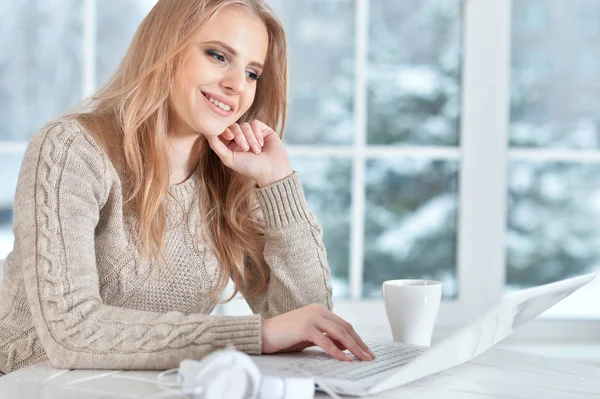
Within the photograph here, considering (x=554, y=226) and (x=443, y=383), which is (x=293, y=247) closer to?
(x=443, y=383)

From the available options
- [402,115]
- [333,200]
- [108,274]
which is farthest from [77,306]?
[402,115]

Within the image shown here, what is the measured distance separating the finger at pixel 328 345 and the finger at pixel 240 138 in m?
0.58

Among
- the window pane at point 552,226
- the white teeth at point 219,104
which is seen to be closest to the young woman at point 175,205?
the white teeth at point 219,104

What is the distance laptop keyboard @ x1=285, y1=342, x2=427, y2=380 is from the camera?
1.12 m

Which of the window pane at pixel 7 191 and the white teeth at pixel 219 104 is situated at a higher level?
the white teeth at pixel 219 104

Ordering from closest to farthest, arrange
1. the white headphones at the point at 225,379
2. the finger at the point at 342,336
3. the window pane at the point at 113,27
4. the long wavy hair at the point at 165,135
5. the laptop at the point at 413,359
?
the white headphones at the point at 225,379
the laptop at the point at 413,359
the finger at the point at 342,336
the long wavy hair at the point at 165,135
the window pane at the point at 113,27

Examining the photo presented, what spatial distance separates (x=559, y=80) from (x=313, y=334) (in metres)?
1.89

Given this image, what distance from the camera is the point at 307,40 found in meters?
2.83

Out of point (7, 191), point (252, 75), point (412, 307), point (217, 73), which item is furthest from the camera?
point (7, 191)

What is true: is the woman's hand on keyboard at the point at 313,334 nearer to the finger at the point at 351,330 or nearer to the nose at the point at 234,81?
the finger at the point at 351,330

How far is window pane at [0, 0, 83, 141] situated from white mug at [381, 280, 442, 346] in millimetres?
1693

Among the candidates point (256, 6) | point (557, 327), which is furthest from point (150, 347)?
point (557, 327)

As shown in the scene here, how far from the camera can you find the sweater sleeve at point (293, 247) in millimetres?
1684

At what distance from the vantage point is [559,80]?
9.32 ft
